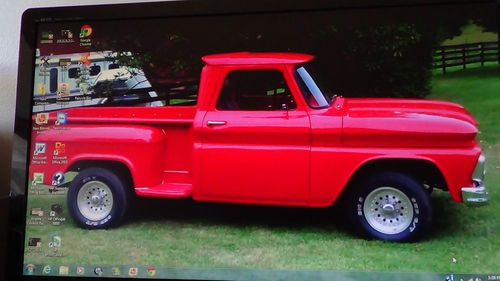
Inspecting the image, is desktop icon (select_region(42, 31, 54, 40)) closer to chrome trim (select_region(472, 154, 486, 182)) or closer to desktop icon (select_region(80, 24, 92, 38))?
desktop icon (select_region(80, 24, 92, 38))

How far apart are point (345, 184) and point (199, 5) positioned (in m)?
0.46

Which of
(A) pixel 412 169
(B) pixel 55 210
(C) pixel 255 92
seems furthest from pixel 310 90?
(B) pixel 55 210

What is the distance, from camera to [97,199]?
40.8 inches

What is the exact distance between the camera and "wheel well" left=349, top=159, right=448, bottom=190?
91 centimetres

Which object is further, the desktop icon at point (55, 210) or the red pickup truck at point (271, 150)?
the desktop icon at point (55, 210)

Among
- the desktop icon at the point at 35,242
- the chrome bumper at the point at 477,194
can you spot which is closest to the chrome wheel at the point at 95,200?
the desktop icon at the point at 35,242

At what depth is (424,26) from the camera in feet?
3.13

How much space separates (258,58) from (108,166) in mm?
378

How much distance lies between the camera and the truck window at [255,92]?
3.19ft

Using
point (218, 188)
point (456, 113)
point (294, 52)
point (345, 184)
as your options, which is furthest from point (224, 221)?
point (456, 113)

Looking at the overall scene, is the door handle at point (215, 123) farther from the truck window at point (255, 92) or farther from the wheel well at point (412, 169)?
the wheel well at point (412, 169)

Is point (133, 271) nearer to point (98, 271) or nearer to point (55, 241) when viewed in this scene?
point (98, 271)

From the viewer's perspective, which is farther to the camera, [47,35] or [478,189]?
[47,35]

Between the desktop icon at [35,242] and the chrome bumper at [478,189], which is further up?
the chrome bumper at [478,189]
